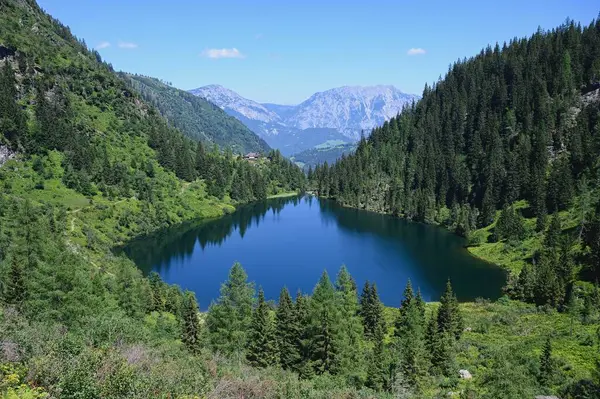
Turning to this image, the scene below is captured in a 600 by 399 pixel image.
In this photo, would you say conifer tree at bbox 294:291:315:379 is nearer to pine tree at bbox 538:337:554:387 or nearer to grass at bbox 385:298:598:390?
grass at bbox 385:298:598:390

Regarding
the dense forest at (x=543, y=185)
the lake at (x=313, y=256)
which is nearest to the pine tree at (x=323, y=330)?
the lake at (x=313, y=256)

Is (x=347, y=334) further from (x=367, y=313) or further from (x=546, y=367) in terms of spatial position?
(x=546, y=367)

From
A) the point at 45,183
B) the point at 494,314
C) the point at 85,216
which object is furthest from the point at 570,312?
the point at 45,183

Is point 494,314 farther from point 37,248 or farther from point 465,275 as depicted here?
point 37,248

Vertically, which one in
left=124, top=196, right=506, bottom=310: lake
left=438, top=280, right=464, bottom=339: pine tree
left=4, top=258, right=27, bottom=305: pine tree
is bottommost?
left=124, top=196, right=506, bottom=310: lake

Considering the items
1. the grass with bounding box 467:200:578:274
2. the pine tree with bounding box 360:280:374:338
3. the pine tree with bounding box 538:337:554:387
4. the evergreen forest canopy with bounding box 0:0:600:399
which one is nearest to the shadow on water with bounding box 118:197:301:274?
the evergreen forest canopy with bounding box 0:0:600:399

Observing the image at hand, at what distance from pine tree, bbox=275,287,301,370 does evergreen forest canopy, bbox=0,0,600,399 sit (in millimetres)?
183

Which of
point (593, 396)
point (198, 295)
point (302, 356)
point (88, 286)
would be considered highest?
point (88, 286)

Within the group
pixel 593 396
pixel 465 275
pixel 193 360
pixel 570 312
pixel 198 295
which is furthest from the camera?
pixel 465 275

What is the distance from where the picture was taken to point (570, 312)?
254ft

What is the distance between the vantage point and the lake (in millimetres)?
109188

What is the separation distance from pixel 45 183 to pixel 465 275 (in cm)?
12758

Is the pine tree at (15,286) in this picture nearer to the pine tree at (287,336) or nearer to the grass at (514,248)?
the pine tree at (287,336)

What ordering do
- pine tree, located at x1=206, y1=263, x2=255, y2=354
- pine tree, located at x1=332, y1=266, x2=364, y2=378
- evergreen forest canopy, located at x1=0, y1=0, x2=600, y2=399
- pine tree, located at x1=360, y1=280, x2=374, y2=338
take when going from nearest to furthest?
evergreen forest canopy, located at x1=0, y1=0, x2=600, y2=399, pine tree, located at x1=332, y1=266, x2=364, y2=378, pine tree, located at x1=206, y1=263, x2=255, y2=354, pine tree, located at x1=360, y1=280, x2=374, y2=338
